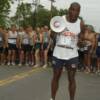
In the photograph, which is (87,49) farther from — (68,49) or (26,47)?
(68,49)

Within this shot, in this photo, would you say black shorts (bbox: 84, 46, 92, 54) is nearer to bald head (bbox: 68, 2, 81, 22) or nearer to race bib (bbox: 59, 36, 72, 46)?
race bib (bbox: 59, 36, 72, 46)

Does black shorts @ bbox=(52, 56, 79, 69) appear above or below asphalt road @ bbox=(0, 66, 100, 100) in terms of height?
above

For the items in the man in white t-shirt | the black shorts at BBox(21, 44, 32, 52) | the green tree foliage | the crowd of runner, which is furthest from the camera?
the green tree foliage

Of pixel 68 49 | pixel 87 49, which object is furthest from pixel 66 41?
pixel 87 49

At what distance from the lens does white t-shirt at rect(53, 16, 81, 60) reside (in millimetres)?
9469

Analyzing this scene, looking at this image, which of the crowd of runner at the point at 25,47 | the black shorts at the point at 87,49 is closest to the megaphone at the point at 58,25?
the black shorts at the point at 87,49

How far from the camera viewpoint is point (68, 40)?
951 cm

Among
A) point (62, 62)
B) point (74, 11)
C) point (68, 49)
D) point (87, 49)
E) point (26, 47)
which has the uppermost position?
point (74, 11)

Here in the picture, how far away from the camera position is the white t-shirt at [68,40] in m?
9.47

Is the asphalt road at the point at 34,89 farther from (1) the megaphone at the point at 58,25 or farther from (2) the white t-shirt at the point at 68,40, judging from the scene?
(1) the megaphone at the point at 58,25

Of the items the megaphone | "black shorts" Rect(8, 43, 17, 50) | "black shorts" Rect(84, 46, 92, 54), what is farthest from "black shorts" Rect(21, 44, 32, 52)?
the megaphone

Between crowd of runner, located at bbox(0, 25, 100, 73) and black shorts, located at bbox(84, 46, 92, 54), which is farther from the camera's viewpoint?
crowd of runner, located at bbox(0, 25, 100, 73)

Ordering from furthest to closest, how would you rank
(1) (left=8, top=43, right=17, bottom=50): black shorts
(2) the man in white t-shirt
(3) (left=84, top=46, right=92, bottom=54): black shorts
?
1. (1) (left=8, top=43, right=17, bottom=50): black shorts
2. (3) (left=84, top=46, right=92, bottom=54): black shorts
3. (2) the man in white t-shirt

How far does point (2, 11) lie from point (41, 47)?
2021 inches
